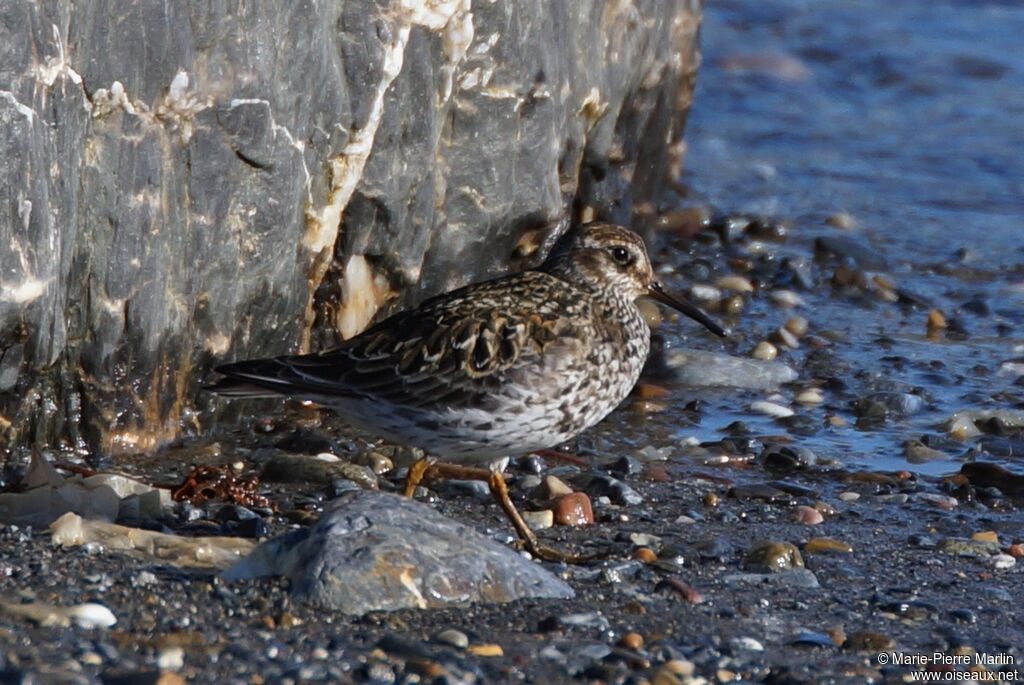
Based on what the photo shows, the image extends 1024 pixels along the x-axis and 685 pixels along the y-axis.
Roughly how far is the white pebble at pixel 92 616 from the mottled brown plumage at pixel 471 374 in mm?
1546

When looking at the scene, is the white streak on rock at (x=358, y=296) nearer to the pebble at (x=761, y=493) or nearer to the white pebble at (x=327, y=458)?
the white pebble at (x=327, y=458)

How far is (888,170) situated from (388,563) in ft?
27.0

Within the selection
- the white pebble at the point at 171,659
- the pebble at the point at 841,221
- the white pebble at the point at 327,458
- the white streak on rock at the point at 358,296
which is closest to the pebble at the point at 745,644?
the white pebble at the point at 171,659

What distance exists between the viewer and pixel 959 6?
15.7 metres

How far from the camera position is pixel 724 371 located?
7797 mm

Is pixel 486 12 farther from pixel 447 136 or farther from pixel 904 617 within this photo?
pixel 904 617

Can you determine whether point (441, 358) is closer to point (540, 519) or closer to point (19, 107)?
point (540, 519)

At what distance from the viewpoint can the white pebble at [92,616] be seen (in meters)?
4.24

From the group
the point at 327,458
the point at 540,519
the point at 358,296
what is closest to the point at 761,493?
the point at 540,519

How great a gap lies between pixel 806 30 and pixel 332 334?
959cm

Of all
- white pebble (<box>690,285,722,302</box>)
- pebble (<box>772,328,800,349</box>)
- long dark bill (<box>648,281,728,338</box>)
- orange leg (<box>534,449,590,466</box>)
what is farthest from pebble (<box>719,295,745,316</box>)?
orange leg (<box>534,449,590,466</box>)

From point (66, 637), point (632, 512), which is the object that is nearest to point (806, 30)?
point (632, 512)

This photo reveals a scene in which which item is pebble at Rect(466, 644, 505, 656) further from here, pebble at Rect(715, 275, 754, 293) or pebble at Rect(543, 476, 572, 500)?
pebble at Rect(715, 275, 754, 293)

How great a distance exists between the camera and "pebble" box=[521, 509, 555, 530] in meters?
6.02
